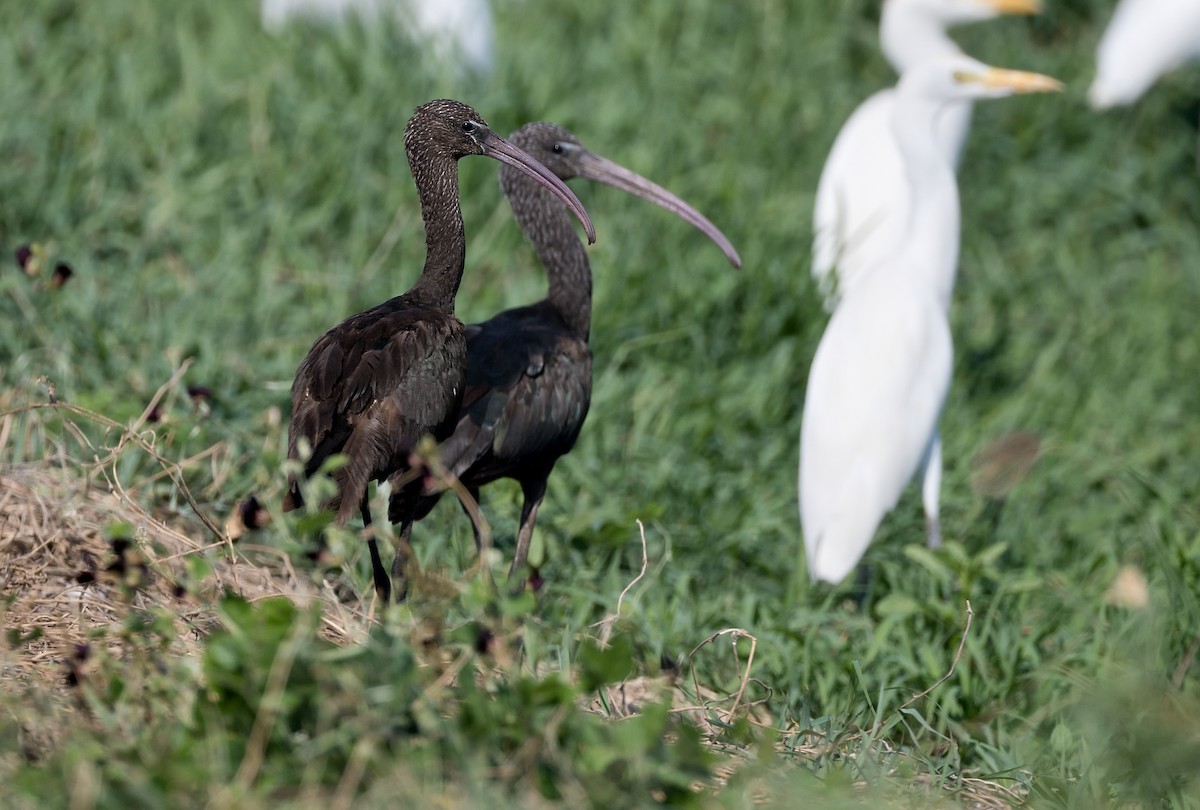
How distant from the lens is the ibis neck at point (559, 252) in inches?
179

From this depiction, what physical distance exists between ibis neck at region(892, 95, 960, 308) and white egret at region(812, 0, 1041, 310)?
134mm

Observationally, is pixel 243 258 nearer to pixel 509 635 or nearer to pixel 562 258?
pixel 562 258

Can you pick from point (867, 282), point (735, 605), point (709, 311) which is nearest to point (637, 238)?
point (709, 311)

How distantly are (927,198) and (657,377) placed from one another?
1.23 metres

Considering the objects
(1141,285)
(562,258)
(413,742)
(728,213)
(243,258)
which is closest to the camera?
(413,742)

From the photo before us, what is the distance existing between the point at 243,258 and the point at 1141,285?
4274 millimetres

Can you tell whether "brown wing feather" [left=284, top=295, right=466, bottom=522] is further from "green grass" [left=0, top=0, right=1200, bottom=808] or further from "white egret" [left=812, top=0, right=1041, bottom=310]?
"white egret" [left=812, top=0, right=1041, bottom=310]

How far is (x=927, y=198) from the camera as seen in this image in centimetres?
593

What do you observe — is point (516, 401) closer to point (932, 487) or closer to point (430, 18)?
point (932, 487)

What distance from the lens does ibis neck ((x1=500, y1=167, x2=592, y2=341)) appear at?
4.54m

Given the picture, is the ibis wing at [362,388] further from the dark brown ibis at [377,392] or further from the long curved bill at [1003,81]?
the long curved bill at [1003,81]

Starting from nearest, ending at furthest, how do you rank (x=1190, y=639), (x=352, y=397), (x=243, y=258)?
(x=352, y=397) → (x=1190, y=639) → (x=243, y=258)

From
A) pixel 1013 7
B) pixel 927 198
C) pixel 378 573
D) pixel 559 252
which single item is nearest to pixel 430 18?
pixel 1013 7

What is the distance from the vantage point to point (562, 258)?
4.55 m
